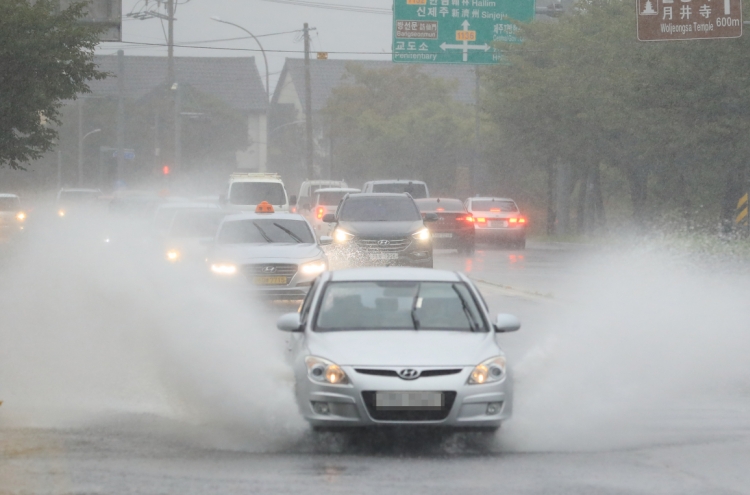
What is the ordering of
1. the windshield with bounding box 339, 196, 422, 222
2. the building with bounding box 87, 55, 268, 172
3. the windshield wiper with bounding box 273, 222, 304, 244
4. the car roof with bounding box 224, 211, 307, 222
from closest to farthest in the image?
the windshield wiper with bounding box 273, 222, 304, 244, the car roof with bounding box 224, 211, 307, 222, the windshield with bounding box 339, 196, 422, 222, the building with bounding box 87, 55, 268, 172

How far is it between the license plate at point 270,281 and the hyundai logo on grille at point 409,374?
11424 mm

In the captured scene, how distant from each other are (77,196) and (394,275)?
4796cm

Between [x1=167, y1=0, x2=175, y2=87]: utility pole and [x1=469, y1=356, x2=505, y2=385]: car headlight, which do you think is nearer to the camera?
[x1=469, y1=356, x2=505, y2=385]: car headlight

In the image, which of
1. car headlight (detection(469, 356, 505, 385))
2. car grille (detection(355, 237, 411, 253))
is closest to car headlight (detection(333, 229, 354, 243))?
car grille (detection(355, 237, 411, 253))

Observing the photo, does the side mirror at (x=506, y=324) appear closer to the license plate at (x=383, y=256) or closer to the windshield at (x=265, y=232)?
the windshield at (x=265, y=232)

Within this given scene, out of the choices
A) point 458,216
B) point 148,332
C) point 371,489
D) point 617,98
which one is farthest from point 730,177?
point 371,489

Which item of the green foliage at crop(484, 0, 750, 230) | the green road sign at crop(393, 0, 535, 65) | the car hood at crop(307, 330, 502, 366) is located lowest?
the car hood at crop(307, 330, 502, 366)

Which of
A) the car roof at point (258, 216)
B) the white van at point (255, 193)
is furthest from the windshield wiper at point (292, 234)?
the white van at point (255, 193)

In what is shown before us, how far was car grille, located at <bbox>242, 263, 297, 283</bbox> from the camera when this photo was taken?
19828mm

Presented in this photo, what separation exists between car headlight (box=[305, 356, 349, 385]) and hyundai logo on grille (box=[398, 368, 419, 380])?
35 centimetres

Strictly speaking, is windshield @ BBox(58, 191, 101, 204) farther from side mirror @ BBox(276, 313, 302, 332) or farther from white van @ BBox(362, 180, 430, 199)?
side mirror @ BBox(276, 313, 302, 332)

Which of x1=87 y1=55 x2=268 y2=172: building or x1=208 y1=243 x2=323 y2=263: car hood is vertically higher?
x1=87 y1=55 x2=268 y2=172: building

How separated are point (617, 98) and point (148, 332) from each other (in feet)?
86.4

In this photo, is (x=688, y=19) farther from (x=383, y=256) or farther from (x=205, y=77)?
(x=205, y=77)
